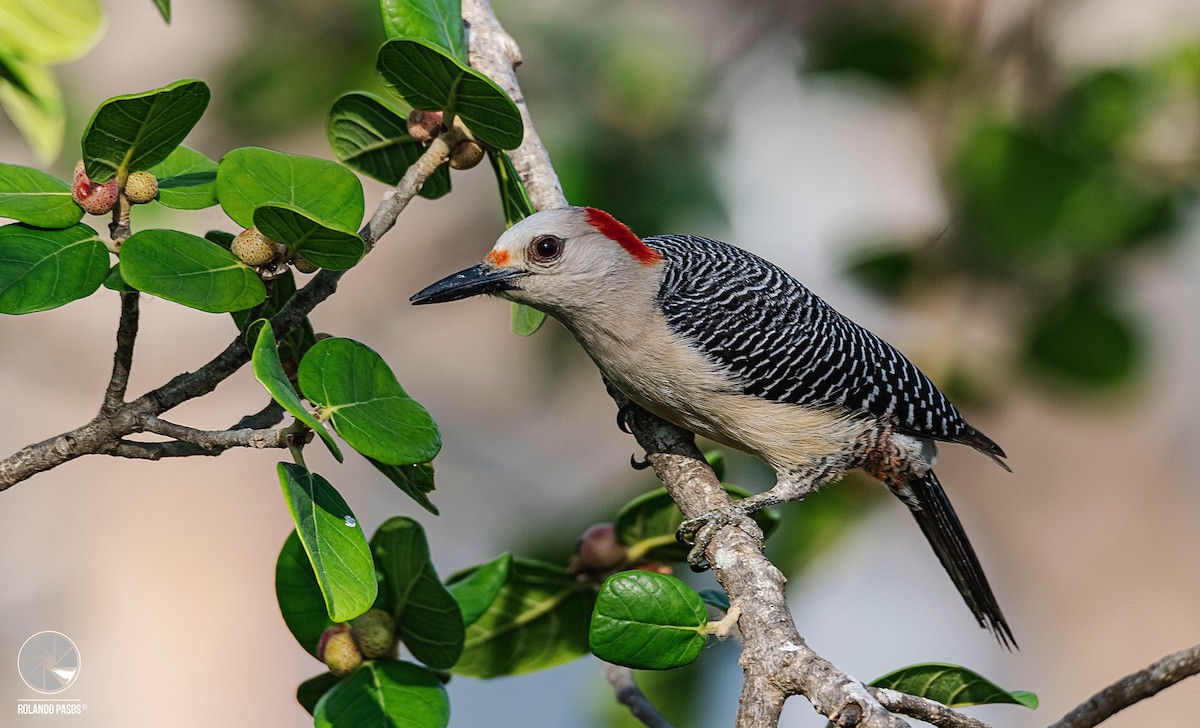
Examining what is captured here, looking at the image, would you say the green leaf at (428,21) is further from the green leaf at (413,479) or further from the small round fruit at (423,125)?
the green leaf at (413,479)

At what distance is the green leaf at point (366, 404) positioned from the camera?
154cm

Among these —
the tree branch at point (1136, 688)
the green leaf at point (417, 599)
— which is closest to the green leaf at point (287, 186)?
the green leaf at point (417, 599)

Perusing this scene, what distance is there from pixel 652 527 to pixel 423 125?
1069 millimetres

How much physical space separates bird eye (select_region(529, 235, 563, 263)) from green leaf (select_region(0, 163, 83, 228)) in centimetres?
127

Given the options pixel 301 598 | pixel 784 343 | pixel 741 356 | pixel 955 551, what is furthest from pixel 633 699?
pixel 955 551

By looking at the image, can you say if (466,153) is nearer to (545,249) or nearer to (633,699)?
(545,249)

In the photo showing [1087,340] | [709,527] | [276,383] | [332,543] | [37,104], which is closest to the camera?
[276,383]

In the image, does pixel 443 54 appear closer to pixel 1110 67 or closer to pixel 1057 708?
pixel 1110 67

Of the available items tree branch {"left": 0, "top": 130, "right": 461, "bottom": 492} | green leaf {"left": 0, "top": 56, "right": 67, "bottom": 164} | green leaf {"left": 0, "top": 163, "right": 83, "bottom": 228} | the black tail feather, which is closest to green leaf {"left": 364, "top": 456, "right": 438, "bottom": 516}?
tree branch {"left": 0, "top": 130, "right": 461, "bottom": 492}

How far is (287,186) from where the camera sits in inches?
66.4

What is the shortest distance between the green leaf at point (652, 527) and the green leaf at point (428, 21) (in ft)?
3.55

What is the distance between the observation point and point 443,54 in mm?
1690

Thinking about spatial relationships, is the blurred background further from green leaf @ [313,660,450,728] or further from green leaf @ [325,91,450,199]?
green leaf @ [313,660,450,728]

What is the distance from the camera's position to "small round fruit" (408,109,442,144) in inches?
82.7
